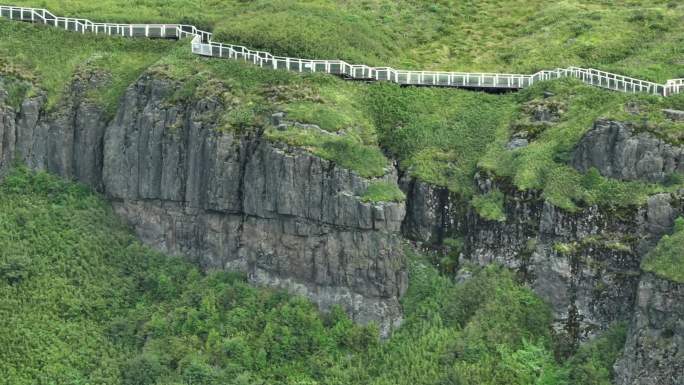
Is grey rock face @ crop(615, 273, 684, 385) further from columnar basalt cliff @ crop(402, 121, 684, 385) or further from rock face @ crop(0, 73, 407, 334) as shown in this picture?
rock face @ crop(0, 73, 407, 334)

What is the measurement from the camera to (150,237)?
313 ft

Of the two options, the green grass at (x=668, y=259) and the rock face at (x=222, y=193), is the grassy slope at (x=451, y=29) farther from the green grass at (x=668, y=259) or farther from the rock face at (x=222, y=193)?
the green grass at (x=668, y=259)

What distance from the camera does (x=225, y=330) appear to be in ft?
288

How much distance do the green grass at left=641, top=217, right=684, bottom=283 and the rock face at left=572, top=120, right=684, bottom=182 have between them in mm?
4879

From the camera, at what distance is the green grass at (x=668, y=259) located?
80562 millimetres

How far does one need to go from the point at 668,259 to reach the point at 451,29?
117 ft

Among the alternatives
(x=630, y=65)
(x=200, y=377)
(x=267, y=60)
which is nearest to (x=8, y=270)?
(x=200, y=377)

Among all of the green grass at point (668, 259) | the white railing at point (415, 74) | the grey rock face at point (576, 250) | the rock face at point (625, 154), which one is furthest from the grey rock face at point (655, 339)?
the white railing at point (415, 74)

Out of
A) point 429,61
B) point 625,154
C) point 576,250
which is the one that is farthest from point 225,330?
point 429,61

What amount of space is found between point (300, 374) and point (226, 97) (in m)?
17.7

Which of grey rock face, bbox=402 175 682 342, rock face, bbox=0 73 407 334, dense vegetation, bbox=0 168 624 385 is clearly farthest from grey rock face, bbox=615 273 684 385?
rock face, bbox=0 73 407 334

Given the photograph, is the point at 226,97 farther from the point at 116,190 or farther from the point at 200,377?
A: the point at 200,377

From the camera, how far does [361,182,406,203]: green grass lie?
3474 inches

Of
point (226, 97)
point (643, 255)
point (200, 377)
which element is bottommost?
point (200, 377)
